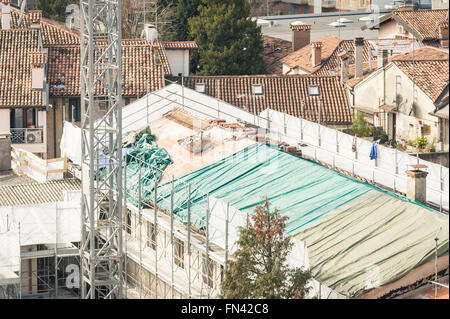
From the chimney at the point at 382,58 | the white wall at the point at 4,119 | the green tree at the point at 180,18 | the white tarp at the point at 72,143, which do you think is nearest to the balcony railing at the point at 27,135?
the white wall at the point at 4,119

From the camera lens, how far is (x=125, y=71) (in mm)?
38125

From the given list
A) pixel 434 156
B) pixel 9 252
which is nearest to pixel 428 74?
pixel 434 156

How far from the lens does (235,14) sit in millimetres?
49438

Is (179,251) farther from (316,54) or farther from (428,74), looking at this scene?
(316,54)

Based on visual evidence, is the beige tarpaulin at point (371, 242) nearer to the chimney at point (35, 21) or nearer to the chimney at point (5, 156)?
the chimney at point (5, 156)

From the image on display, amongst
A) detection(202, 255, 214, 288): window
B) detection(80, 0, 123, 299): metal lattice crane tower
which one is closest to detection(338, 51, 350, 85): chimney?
detection(80, 0, 123, 299): metal lattice crane tower

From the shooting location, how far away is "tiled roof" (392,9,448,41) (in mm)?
42156

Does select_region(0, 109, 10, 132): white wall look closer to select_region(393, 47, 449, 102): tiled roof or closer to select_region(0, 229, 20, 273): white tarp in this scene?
select_region(0, 229, 20, 273): white tarp

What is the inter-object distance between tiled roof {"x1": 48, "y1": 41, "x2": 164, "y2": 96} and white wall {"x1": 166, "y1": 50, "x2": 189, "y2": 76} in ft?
12.9

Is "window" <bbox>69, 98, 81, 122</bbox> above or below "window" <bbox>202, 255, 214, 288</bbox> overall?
above

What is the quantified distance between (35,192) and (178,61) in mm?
16095
